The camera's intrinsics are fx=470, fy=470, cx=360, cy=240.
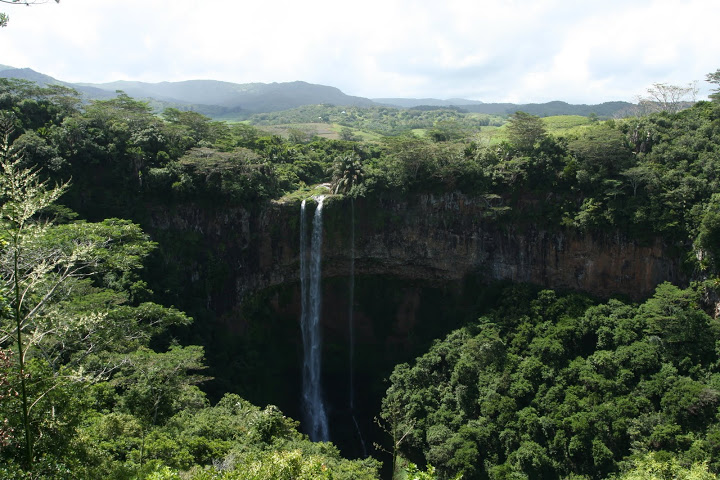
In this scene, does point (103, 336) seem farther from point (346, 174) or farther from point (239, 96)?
point (239, 96)

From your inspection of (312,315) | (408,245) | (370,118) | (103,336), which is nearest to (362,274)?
(408,245)

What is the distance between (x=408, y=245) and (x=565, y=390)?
39.9 ft

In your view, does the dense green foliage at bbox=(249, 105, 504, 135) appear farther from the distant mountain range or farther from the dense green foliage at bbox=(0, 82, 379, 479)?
the dense green foliage at bbox=(0, 82, 379, 479)

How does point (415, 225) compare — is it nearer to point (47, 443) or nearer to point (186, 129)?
point (186, 129)

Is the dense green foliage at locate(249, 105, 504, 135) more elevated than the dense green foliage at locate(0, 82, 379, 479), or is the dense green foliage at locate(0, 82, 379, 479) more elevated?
the dense green foliage at locate(249, 105, 504, 135)

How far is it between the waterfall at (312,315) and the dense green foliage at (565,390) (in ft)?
17.8

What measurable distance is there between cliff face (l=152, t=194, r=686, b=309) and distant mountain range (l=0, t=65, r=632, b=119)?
74.3 metres

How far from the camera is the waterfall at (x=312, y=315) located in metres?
27.4

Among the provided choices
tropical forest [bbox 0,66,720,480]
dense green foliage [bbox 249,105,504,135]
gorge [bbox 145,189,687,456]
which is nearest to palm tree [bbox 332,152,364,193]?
tropical forest [bbox 0,66,720,480]

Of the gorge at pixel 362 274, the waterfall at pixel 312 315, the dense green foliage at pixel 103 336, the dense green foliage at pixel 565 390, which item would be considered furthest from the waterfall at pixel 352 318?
the dense green foliage at pixel 103 336

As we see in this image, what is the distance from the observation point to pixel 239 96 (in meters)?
153

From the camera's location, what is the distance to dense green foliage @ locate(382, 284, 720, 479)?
17219 millimetres

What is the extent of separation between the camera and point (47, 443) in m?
Answer: 7.68

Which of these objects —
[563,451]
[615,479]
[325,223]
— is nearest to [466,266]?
[325,223]
